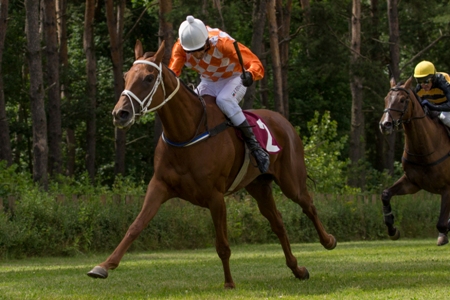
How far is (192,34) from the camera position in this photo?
930 centimetres

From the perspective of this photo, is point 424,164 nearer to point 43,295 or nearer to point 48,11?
point 43,295

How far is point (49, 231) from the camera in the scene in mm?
17109

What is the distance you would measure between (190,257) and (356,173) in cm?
1497

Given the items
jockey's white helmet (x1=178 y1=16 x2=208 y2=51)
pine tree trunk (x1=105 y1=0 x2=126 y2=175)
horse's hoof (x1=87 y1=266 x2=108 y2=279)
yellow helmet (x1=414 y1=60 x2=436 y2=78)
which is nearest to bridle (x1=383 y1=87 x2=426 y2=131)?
yellow helmet (x1=414 y1=60 x2=436 y2=78)

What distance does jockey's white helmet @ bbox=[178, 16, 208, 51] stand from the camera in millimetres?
9281

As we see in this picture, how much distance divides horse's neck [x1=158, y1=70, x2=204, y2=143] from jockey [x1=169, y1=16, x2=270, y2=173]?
19.4 inches

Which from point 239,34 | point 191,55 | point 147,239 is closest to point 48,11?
point 147,239

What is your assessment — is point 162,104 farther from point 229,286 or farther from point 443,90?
point 443,90

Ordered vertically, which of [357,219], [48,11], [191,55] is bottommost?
[357,219]

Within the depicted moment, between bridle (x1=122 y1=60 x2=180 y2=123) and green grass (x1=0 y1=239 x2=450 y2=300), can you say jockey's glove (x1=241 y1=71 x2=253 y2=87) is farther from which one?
green grass (x1=0 y1=239 x2=450 y2=300)

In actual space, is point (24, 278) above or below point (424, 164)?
below

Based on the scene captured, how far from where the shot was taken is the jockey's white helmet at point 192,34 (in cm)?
928

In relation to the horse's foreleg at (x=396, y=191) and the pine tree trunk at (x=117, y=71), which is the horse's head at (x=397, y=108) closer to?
the horse's foreleg at (x=396, y=191)

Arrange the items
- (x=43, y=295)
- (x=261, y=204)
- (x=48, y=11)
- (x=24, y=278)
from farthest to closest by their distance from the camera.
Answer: (x=48, y=11)
(x=24, y=278)
(x=261, y=204)
(x=43, y=295)
